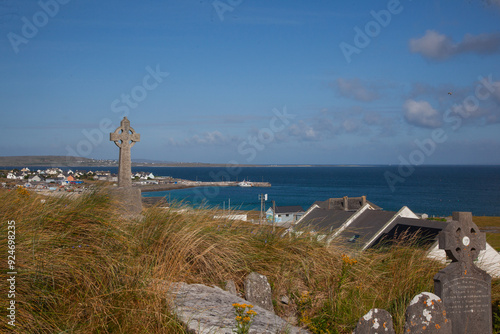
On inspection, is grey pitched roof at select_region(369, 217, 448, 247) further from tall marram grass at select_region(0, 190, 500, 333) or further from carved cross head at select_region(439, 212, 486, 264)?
tall marram grass at select_region(0, 190, 500, 333)

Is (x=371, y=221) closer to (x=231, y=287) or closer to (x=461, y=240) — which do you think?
(x=461, y=240)

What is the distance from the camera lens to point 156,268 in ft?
15.1

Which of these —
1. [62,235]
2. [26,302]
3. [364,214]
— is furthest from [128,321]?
[364,214]

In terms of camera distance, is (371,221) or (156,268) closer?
(156,268)

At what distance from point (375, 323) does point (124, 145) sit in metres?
7.64

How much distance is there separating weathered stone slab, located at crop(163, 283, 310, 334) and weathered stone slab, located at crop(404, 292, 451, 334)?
5.42 feet

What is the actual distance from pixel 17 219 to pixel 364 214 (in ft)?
70.8

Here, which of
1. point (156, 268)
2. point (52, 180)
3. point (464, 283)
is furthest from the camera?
point (52, 180)

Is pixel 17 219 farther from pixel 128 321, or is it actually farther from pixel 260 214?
pixel 260 214

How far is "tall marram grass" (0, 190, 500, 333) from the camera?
367 cm

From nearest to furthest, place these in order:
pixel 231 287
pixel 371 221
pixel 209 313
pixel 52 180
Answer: pixel 209 313 → pixel 231 287 → pixel 52 180 → pixel 371 221

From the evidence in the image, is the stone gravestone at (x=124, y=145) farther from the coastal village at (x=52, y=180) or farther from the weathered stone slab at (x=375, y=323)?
the weathered stone slab at (x=375, y=323)

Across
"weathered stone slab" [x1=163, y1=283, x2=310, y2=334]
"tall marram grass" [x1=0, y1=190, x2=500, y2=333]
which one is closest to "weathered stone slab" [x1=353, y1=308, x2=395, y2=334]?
"tall marram grass" [x1=0, y1=190, x2=500, y2=333]

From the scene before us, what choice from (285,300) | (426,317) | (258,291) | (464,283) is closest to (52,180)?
(285,300)
